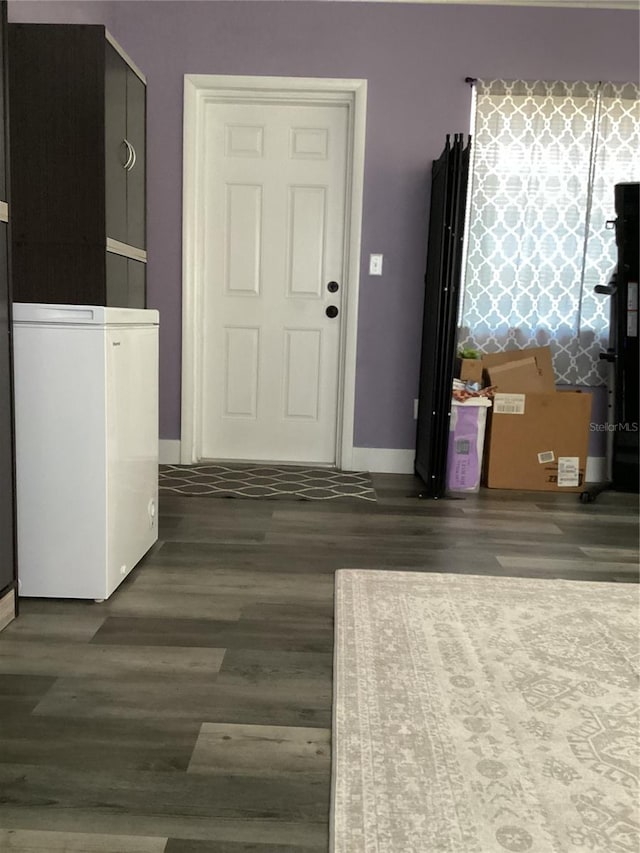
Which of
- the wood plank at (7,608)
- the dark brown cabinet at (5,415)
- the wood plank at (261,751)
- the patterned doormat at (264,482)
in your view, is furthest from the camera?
the patterned doormat at (264,482)

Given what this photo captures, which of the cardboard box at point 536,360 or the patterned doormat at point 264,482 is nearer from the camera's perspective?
the patterned doormat at point 264,482

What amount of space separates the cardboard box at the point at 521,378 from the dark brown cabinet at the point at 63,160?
244 centimetres

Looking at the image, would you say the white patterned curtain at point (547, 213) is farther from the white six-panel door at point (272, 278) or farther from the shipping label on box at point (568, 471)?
the white six-panel door at point (272, 278)

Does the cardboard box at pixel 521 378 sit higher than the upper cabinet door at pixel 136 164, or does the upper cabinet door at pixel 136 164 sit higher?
the upper cabinet door at pixel 136 164

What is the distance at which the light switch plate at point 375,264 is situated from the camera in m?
4.36

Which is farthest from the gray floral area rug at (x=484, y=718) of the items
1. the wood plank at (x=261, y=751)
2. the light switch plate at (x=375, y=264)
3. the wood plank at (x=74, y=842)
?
the light switch plate at (x=375, y=264)

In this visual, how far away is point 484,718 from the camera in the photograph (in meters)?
1.72

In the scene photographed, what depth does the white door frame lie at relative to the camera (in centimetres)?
423

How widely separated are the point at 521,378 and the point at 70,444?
2.72 meters

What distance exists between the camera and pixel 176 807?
1389mm

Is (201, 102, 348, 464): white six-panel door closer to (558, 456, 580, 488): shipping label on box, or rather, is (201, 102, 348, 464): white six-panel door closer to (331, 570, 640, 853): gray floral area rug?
(558, 456, 580, 488): shipping label on box

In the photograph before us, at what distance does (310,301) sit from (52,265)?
7.68 ft

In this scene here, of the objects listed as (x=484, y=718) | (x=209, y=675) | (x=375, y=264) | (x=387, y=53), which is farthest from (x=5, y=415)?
(x=387, y=53)

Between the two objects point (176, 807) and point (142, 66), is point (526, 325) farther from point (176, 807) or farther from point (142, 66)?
point (176, 807)
